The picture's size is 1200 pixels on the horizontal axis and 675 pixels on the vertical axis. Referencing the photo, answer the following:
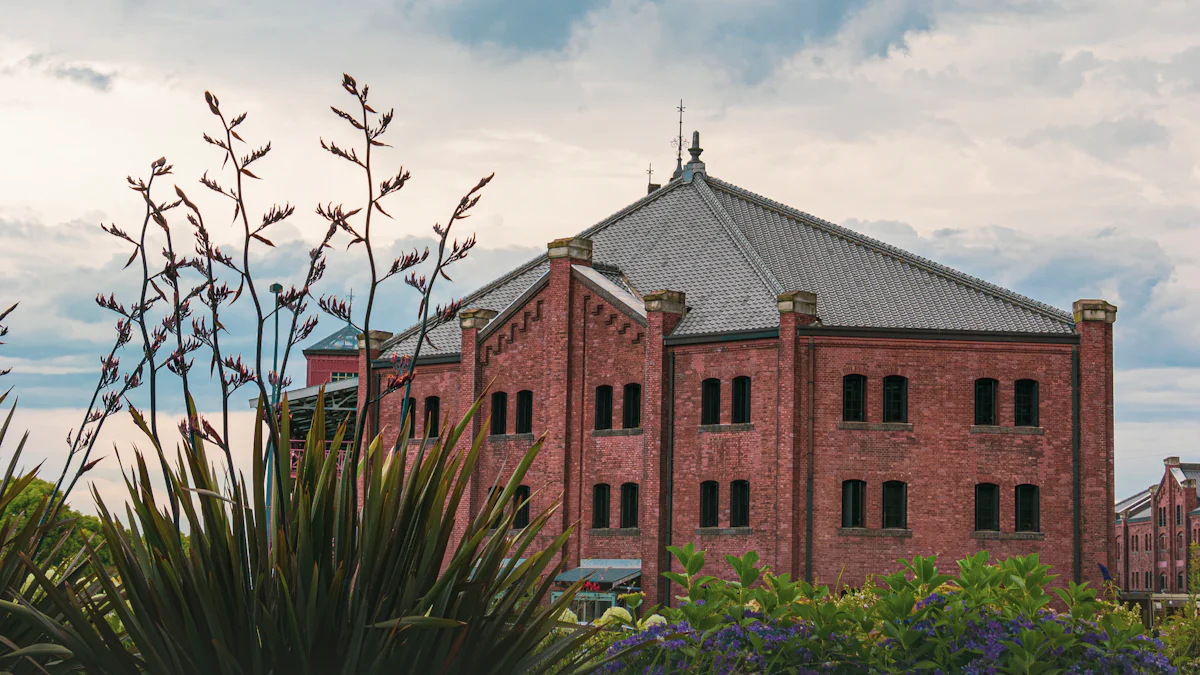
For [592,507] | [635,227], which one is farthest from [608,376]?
[635,227]

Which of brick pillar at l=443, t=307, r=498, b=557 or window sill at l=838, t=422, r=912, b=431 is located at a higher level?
brick pillar at l=443, t=307, r=498, b=557

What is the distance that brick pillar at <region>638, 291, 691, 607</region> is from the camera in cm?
3353

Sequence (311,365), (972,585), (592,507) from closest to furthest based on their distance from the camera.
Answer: (972,585) → (592,507) → (311,365)

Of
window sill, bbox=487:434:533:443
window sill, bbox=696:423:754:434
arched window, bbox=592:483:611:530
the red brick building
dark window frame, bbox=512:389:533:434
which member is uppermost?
dark window frame, bbox=512:389:533:434

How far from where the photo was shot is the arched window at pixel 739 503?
3303 cm

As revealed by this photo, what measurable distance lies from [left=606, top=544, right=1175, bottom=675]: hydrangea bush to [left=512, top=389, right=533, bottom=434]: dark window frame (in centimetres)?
2820

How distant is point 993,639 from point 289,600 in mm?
4509

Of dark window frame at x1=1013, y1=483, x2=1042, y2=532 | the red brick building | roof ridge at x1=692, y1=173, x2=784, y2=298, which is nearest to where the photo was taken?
dark window frame at x1=1013, y1=483, x2=1042, y2=532

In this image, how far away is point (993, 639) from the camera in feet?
26.4

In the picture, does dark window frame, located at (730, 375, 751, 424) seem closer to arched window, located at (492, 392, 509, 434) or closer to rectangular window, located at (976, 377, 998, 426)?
rectangular window, located at (976, 377, 998, 426)

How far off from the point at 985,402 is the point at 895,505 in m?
3.57

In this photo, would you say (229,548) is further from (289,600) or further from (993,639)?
(993,639)

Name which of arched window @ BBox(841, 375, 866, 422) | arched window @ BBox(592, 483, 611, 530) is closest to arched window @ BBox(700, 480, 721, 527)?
arched window @ BBox(592, 483, 611, 530)

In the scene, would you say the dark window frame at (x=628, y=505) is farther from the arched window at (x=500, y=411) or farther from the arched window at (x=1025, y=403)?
the arched window at (x=1025, y=403)
